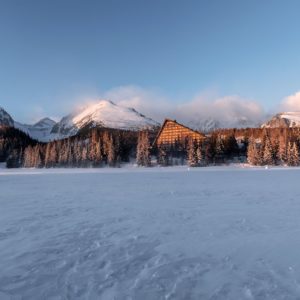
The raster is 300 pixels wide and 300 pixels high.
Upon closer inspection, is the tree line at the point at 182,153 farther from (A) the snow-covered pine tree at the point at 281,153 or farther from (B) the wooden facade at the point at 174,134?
(B) the wooden facade at the point at 174,134

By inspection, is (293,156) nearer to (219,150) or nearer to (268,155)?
(268,155)

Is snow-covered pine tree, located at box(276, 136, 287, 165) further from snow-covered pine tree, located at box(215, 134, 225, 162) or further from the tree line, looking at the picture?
snow-covered pine tree, located at box(215, 134, 225, 162)

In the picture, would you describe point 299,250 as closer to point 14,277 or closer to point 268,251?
point 268,251

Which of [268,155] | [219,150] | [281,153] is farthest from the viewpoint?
[219,150]

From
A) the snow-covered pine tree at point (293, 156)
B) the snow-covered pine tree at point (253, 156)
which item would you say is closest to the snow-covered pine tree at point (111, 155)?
the snow-covered pine tree at point (253, 156)

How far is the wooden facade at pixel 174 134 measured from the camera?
120m

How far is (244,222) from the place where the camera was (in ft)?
40.4

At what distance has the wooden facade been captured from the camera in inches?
4740

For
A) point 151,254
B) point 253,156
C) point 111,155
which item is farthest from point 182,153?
point 151,254

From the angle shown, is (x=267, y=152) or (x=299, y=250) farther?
(x=267, y=152)

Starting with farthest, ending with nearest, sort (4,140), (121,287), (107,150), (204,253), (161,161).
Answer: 1. (4,140)
2. (107,150)
3. (161,161)
4. (204,253)
5. (121,287)

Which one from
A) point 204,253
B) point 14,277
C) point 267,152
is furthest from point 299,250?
point 267,152

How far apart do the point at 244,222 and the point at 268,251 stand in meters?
3.58

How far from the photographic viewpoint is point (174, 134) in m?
130
